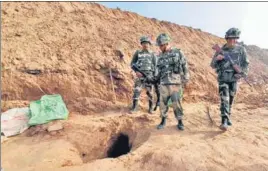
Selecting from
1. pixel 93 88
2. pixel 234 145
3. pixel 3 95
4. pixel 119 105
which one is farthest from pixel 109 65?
pixel 234 145

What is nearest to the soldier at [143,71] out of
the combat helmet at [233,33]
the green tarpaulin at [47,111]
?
the green tarpaulin at [47,111]

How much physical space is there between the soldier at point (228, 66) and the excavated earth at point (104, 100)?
51cm

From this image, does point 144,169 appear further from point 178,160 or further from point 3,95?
point 3,95

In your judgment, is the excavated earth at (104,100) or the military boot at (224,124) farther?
the military boot at (224,124)

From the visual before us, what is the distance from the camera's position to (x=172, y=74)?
619 centimetres

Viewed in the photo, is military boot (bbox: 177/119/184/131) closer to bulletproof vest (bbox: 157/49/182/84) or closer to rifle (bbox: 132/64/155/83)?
bulletproof vest (bbox: 157/49/182/84)

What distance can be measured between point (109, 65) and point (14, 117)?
334 centimetres

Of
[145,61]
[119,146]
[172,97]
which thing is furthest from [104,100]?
[172,97]

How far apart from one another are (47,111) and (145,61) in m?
2.43

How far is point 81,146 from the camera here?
6.17 metres

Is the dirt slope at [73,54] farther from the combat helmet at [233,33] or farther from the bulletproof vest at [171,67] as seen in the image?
the combat helmet at [233,33]

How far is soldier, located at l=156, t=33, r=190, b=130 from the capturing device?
614 cm

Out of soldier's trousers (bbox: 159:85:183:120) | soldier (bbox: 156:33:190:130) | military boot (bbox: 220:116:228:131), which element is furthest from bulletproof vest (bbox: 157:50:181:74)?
military boot (bbox: 220:116:228:131)

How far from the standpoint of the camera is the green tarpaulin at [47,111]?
266 inches
